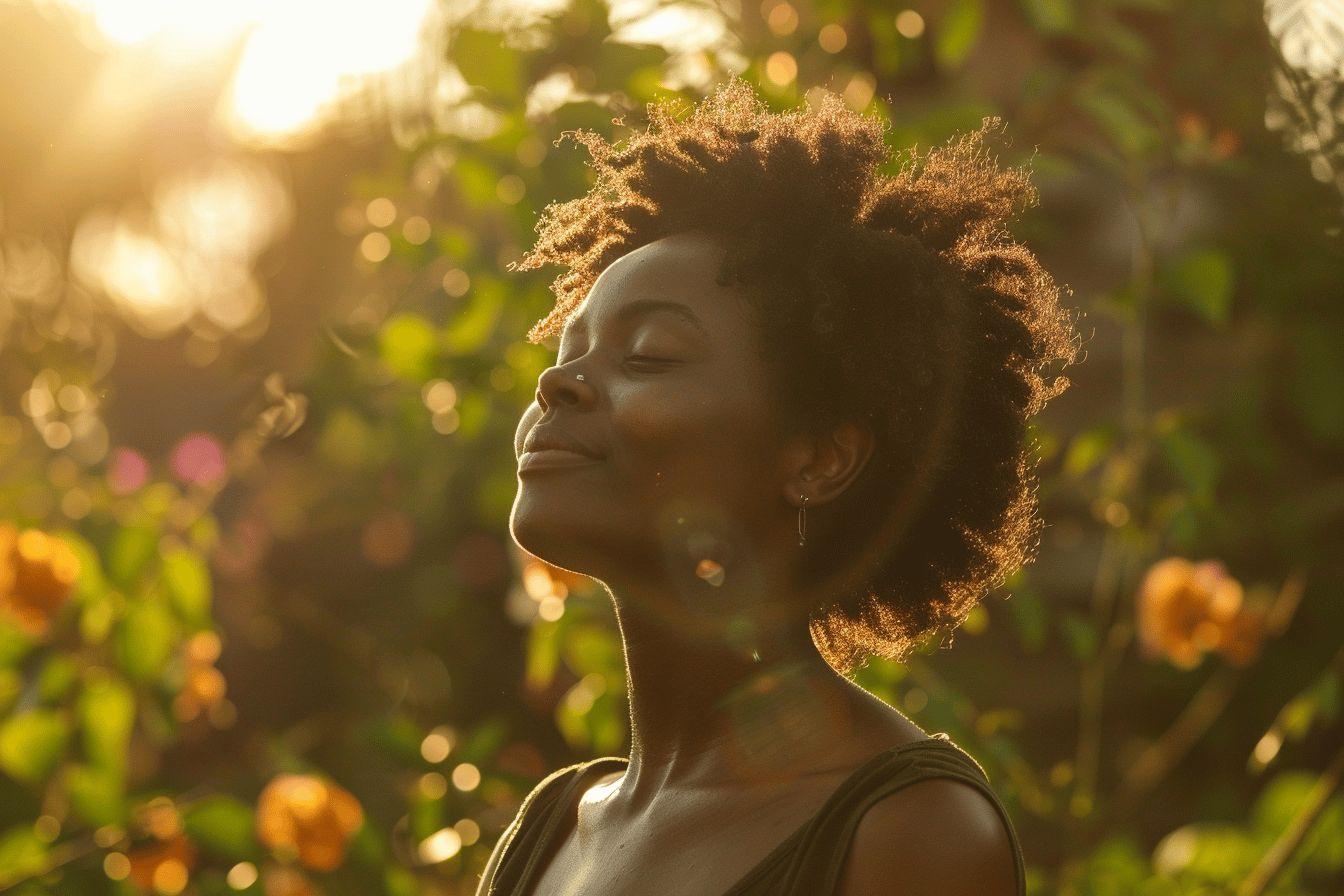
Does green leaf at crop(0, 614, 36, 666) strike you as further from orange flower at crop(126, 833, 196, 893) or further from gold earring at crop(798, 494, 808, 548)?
gold earring at crop(798, 494, 808, 548)

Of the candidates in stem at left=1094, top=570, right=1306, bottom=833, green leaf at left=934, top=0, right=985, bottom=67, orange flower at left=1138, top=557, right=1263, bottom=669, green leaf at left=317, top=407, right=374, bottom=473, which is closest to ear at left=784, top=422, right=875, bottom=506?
green leaf at left=934, top=0, right=985, bottom=67

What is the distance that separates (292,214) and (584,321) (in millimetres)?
7111

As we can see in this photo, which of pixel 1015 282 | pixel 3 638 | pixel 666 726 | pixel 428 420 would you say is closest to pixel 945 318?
pixel 1015 282

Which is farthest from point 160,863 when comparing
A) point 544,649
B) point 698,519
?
point 698,519

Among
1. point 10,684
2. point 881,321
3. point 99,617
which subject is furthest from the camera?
point 10,684

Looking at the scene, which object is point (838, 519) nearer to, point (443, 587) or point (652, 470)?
point (652, 470)

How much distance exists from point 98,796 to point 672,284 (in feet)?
6.66

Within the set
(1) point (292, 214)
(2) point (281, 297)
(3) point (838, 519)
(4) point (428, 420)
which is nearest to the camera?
(3) point (838, 519)

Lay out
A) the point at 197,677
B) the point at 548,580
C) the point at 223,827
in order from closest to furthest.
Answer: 1. the point at 548,580
2. the point at 223,827
3. the point at 197,677

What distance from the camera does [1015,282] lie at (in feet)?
6.56

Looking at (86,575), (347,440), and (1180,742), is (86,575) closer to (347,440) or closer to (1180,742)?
(347,440)

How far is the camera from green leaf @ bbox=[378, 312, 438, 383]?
330cm

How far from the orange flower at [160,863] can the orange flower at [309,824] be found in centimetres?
20

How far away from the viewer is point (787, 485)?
1819mm
